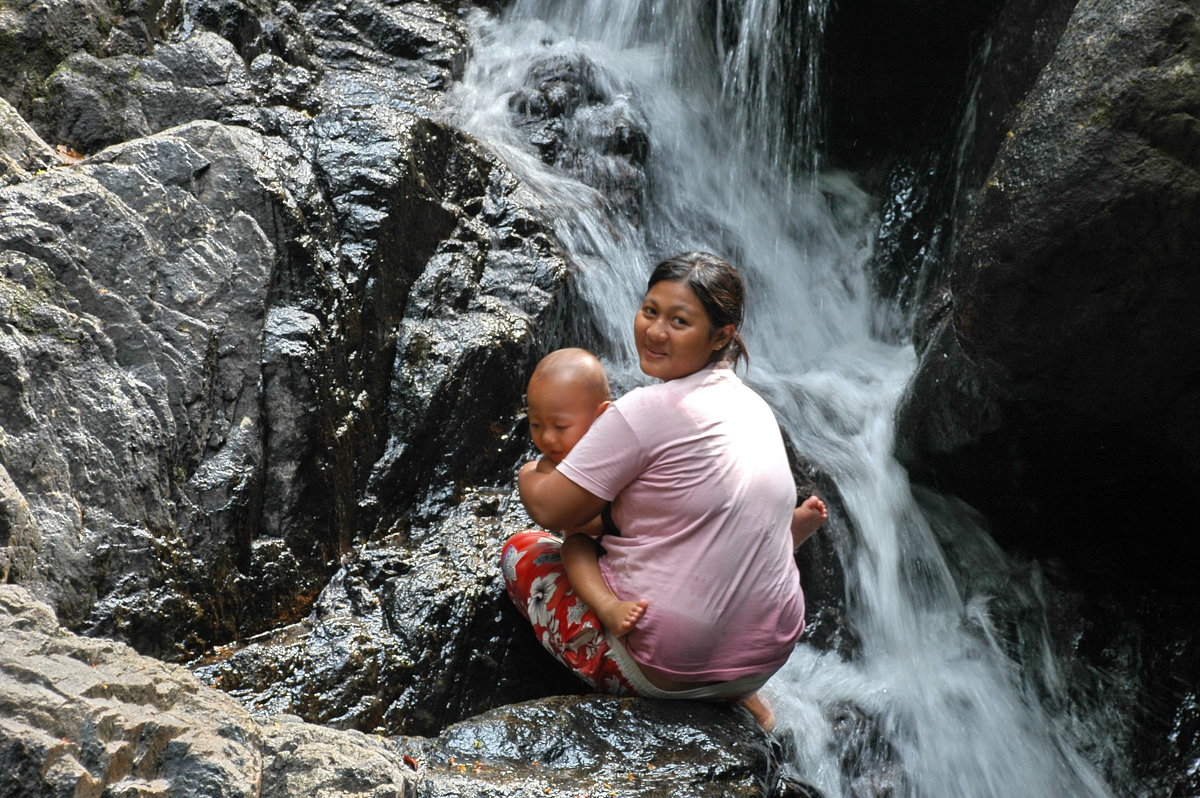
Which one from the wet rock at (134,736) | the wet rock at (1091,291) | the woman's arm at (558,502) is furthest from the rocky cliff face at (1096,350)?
the wet rock at (134,736)

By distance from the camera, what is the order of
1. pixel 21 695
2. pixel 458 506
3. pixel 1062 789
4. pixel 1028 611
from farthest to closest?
pixel 1028 611 → pixel 1062 789 → pixel 458 506 → pixel 21 695

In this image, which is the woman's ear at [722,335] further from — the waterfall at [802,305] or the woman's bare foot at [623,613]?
the waterfall at [802,305]

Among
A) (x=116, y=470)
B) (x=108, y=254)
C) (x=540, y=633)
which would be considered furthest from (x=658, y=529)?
(x=108, y=254)

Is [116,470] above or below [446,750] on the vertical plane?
above

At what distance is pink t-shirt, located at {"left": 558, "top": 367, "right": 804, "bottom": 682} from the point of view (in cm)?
299

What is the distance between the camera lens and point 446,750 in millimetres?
2805

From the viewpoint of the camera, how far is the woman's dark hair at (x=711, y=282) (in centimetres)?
310

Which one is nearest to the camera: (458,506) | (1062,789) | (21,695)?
(21,695)

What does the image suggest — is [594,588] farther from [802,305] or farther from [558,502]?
[802,305]

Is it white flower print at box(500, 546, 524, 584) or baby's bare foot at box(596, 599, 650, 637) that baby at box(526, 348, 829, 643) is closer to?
baby's bare foot at box(596, 599, 650, 637)

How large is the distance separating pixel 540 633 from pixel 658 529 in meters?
0.63

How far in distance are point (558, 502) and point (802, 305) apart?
12.6ft

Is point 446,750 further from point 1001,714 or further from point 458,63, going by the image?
point 458,63

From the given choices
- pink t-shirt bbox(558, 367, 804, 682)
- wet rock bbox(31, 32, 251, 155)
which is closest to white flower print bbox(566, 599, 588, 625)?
pink t-shirt bbox(558, 367, 804, 682)
